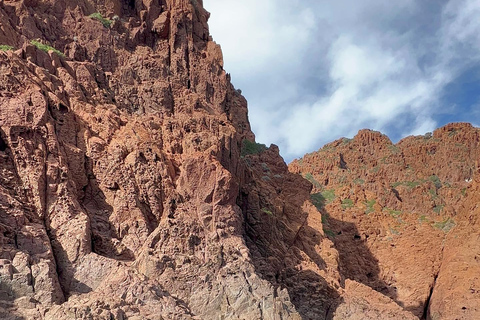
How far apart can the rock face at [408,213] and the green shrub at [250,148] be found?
8.34 m

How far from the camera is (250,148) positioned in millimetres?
51375

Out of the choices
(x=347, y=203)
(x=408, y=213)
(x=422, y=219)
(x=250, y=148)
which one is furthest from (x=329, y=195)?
(x=250, y=148)

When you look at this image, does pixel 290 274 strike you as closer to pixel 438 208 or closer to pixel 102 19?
pixel 102 19

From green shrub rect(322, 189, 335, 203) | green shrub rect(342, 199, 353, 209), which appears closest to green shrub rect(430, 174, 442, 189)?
green shrub rect(322, 189, 335, 203)

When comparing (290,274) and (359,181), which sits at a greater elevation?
(359,181)

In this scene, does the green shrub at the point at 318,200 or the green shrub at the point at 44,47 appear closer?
the green shrub at the point at 44,47

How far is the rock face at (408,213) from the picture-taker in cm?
4816

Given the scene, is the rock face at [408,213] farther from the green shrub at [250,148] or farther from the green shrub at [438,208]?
the green shrub at [250,148]

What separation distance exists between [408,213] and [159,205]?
3462 centimetres

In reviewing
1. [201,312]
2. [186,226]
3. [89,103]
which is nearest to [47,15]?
[89,103]

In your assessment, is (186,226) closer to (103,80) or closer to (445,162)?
(103,80)

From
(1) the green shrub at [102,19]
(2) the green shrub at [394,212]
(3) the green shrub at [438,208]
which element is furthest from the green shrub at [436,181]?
(1) the green shrub at [102,19]

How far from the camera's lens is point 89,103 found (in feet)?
117

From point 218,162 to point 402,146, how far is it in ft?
151
